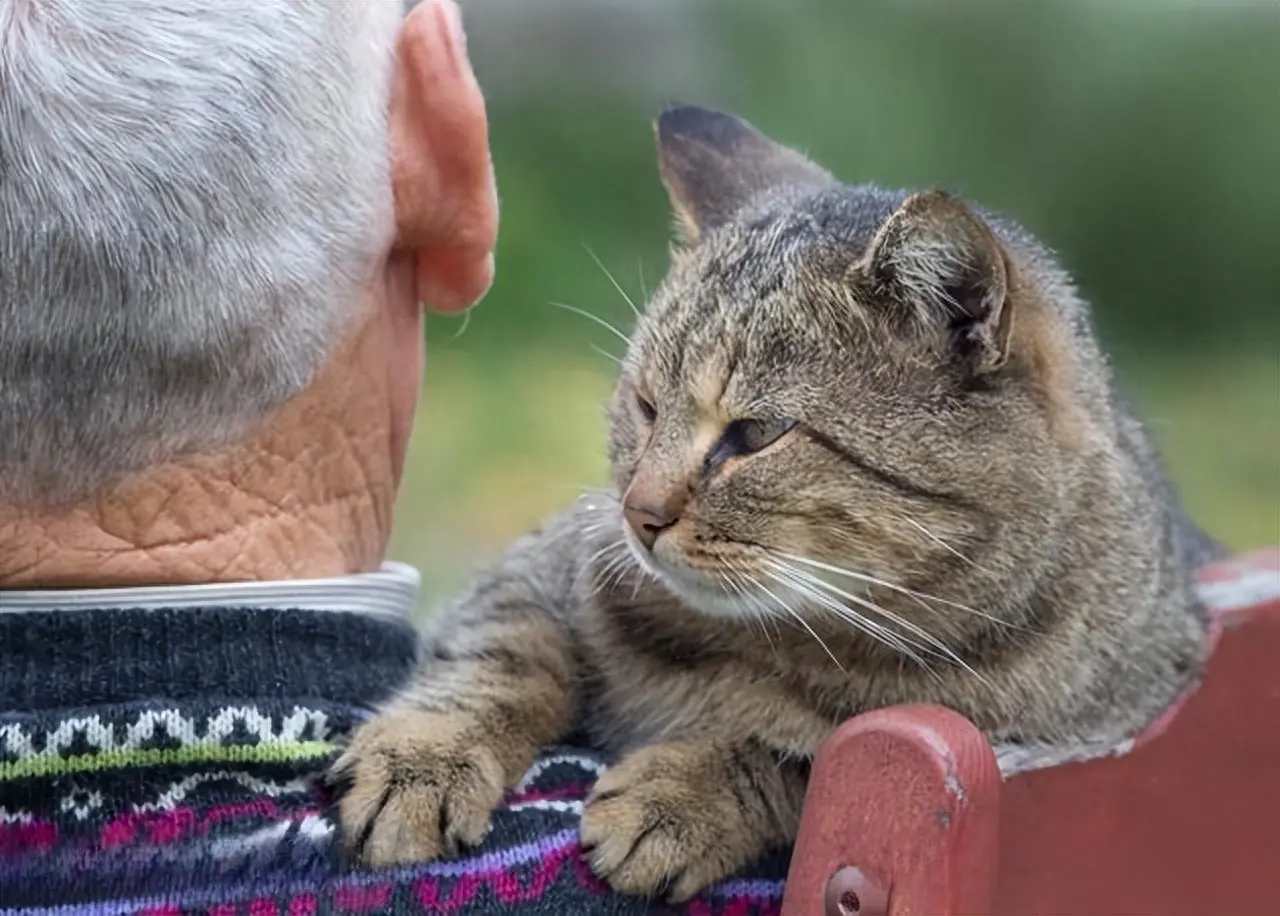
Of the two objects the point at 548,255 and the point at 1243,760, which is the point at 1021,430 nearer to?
the point at 1243,760

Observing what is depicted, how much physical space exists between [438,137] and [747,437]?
12.4 inches

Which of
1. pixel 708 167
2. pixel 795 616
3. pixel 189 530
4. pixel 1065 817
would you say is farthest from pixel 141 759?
pixel 708 167

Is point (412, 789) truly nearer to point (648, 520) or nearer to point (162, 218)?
point (648, 520)

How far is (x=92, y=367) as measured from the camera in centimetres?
96

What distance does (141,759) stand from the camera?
37.5 inches

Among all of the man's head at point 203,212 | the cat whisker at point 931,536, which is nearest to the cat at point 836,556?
the cat whisker at point 931,536

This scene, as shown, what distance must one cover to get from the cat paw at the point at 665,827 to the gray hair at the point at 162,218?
36 centimetres

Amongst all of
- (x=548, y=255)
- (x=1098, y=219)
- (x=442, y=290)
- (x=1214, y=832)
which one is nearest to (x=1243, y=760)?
(x=1214, y=832)

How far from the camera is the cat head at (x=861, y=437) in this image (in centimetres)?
108

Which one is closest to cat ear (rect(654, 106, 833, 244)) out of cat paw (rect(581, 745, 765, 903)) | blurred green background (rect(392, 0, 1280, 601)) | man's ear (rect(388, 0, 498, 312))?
man's ear (rect(388, 0, 498, 312))

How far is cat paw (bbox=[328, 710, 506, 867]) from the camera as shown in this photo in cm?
98

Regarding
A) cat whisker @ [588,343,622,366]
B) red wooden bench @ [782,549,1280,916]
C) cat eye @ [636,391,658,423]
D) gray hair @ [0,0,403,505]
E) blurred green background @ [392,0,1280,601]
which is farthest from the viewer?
blurred green background @ [392,0,1280,601]

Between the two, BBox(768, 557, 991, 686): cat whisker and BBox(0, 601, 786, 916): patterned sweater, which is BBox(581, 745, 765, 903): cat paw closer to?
BBox(0, 601, 786, 916): patterned sweater

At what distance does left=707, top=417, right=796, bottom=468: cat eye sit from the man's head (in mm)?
261
